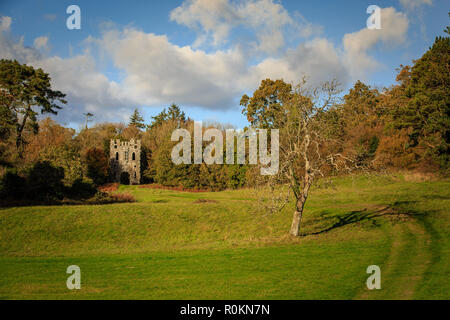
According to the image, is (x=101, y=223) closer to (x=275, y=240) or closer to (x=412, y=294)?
(x=275, y=240)

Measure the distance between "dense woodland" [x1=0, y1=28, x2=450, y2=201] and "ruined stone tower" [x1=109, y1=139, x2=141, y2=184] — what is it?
1953 millimetres

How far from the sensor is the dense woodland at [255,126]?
21.9m

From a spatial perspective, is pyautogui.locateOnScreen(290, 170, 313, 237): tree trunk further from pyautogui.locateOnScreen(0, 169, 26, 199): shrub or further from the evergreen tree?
the evergreen tree

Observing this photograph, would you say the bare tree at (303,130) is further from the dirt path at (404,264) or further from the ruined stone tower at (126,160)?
the ruined stone tower at (126,160)

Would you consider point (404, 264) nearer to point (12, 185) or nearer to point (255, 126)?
point (255, 126)

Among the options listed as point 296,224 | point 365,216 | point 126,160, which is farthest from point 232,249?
point 126,160

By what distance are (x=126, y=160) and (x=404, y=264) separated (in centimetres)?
5314

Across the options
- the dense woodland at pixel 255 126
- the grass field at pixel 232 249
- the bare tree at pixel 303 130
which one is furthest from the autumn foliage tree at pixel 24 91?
the bare tree at pixel 303 130

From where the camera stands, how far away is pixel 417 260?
12664 millimetres

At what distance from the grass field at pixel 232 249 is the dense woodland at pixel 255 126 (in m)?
3.72

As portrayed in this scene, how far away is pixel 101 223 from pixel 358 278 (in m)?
17.6

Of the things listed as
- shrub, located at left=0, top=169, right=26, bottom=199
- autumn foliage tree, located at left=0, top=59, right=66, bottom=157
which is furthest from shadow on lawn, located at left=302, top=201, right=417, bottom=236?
autumn foliage tree, located at left=0, top=59, right=66, bottom=157

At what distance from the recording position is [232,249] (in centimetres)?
1691
